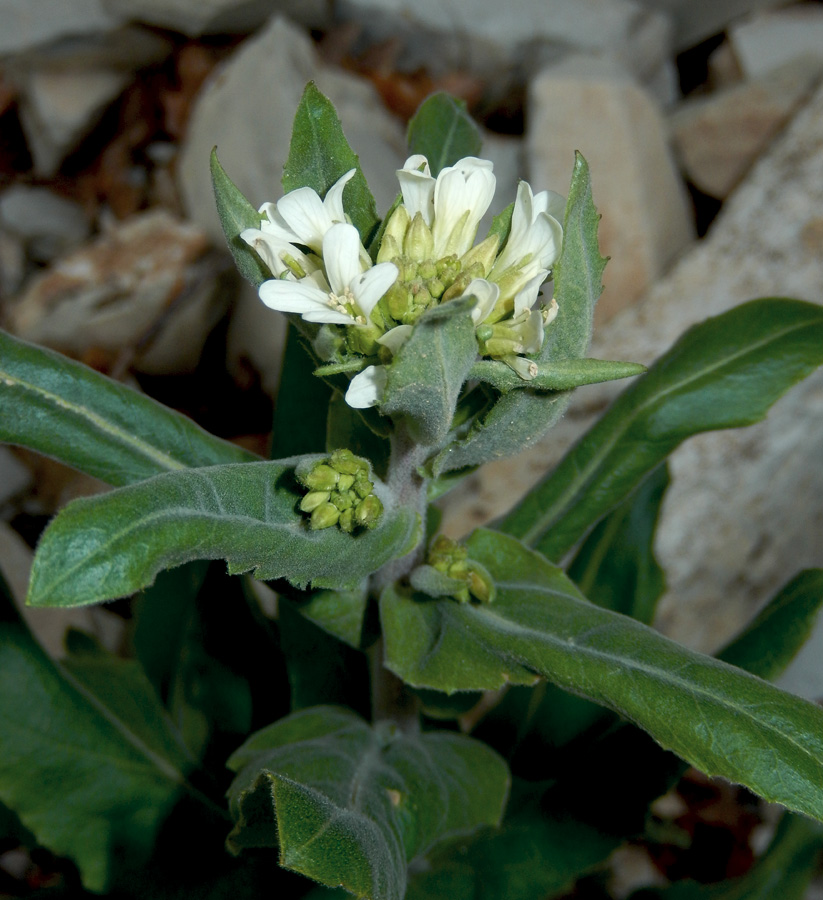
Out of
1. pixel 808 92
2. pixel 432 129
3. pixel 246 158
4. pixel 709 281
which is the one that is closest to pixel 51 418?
Answer: pixel 432 129

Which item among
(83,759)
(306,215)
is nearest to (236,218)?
(306,215)

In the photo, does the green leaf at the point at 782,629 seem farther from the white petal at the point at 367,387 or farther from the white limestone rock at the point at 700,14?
the white limestone rock at the point at 700,14

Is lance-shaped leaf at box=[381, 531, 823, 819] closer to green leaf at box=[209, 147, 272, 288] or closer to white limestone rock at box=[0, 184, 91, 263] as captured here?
green leaf at box=[209, 147, 272, 288]

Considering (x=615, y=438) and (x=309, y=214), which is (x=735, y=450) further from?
(x=309, y=214)

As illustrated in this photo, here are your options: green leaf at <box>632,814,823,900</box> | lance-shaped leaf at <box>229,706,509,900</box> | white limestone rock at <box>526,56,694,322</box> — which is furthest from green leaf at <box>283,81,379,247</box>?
white limestone rock at <box>526,56,694,322</box>

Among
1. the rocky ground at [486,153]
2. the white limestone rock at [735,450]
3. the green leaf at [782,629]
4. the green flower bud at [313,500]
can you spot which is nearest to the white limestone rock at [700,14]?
the rocky ground at [486,153]
